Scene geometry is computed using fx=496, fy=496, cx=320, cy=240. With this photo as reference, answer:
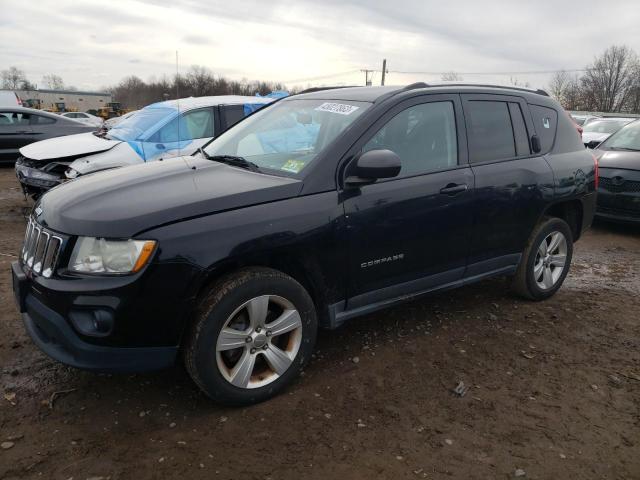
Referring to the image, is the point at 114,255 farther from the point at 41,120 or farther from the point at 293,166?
the point at 41,120

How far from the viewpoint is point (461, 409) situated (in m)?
2.89

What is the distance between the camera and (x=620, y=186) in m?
7.01

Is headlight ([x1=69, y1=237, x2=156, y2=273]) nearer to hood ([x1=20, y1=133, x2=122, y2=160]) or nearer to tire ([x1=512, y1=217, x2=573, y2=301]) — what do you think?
tire ([x1=512, y1=217, x2=573, y2=301])

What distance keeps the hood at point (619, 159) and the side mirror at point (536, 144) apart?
146 inches

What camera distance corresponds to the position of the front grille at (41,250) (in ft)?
8.36

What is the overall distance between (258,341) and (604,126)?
14.4 m

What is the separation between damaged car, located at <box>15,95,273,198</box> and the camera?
21.1ft

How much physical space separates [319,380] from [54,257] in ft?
5.54

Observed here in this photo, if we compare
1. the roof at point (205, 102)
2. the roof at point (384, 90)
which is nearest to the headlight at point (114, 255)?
the roof at point (384, 90)

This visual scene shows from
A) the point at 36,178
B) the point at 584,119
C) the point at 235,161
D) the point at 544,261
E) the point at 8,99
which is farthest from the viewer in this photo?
the point at 584,119

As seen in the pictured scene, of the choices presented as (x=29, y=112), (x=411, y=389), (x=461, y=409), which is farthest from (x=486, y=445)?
(x=29, y=112)

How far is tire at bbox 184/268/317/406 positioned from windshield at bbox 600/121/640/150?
687 centimetres

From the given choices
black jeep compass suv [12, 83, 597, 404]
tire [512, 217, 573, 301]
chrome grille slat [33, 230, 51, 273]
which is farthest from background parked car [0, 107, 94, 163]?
tire [512, 217, 573, 301]

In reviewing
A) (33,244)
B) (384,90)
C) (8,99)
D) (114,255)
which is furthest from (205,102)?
(8,99)
